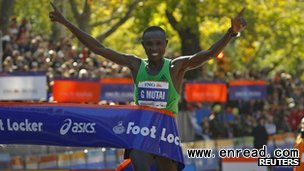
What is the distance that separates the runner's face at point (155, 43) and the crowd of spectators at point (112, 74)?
12395 millimetres

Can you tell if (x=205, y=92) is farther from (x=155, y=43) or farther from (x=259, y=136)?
(x=155, y=43)

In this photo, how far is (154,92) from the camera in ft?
35.2

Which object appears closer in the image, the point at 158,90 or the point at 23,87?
the point at 158,90

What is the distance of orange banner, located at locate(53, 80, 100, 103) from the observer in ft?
77.0

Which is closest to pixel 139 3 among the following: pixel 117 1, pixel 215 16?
pixel 117 1

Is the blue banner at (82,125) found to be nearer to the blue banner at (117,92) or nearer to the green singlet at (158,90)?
the green singlet at (158,90)

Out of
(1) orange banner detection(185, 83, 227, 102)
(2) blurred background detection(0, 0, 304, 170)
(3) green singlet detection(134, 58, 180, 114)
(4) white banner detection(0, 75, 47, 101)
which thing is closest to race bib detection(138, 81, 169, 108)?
(3) green singlet detection(134, 58, 180, 114)

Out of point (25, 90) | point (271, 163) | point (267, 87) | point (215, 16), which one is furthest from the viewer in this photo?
point (215, 16)

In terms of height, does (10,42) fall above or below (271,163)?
above

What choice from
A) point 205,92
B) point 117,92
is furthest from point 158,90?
point 205,92

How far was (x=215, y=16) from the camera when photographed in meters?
37.4

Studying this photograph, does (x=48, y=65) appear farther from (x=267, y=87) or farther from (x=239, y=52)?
(x=239, y=52)

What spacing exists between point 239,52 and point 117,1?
47.9 ft

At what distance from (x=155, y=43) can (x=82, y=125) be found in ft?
3.63
